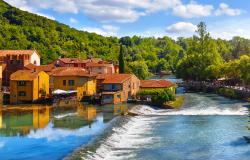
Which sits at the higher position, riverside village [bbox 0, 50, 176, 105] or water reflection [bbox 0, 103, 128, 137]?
riverside village [bbox 0, 50, 176, 105]

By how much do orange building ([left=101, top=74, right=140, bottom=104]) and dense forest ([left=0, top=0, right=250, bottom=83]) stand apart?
19690mm

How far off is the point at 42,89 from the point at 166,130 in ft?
99.0

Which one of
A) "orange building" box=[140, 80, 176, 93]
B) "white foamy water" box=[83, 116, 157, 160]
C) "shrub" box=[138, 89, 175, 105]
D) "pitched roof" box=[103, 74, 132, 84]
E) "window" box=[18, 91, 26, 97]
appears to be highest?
"pitched roof" box=[103, 74, 132, 84]

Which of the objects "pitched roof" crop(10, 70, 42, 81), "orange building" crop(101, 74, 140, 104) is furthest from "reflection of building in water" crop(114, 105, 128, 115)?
"pitched roof" crop(10, 70, 42, 81)

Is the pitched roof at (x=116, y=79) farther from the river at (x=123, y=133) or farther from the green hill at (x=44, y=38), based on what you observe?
the green hill at (x=44, y=38)

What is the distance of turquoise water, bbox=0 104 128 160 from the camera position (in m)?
33.4

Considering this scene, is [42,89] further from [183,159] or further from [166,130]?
[183,159]

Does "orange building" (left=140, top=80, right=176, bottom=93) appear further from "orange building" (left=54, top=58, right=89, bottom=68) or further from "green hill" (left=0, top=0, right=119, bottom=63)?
"green hill" (left=0, top=0, right=119, bottom=63)

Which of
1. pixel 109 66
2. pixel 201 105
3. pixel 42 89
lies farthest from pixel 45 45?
pixel 201 105

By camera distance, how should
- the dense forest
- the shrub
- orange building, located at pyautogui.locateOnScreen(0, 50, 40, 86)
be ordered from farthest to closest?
the dense forest, orange building, located at pyautogui.locateOnScreen(0, 50, 40, 86), the shrub

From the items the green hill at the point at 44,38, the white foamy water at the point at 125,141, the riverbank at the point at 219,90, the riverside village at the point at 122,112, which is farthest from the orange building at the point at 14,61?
the green hill at the point at 44,38

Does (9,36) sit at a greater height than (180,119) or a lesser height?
greater

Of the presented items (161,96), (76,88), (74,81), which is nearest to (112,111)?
(161,96)

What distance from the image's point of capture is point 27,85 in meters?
65.0
